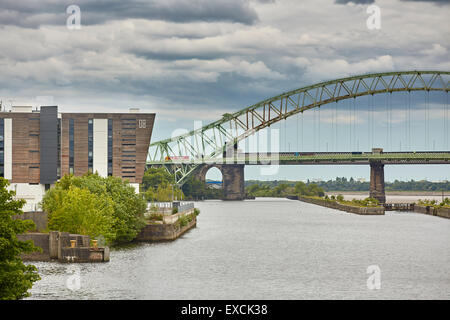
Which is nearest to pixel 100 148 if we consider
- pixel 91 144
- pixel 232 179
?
pixel 91 144

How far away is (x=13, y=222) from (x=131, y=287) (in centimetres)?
1181

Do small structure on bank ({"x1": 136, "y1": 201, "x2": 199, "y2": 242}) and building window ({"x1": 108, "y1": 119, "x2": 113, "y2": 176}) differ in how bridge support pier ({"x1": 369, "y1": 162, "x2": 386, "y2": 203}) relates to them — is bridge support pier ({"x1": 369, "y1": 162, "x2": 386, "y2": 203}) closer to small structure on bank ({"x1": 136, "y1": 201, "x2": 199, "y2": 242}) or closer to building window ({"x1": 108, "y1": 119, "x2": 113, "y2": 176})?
building window ({"x1": 108, "y1": 119, "x2": 113, "y2": 176})

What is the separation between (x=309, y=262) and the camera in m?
49.0

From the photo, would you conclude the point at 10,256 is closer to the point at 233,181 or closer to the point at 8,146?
the point at 8,146

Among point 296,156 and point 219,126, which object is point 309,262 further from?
point 219,126

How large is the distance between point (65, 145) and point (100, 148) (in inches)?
181

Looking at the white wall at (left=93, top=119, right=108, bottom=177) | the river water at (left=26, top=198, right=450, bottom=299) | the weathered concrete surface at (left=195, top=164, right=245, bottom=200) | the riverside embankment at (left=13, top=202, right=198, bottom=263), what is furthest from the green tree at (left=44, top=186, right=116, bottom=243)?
the weathered concrete surface at (left=195, top=164, right=245, bottom=200)

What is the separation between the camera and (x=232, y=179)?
18938cm

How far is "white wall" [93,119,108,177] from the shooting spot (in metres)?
Result: 91.9

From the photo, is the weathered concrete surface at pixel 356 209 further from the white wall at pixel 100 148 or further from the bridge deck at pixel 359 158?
the white wall at pixel 100 148

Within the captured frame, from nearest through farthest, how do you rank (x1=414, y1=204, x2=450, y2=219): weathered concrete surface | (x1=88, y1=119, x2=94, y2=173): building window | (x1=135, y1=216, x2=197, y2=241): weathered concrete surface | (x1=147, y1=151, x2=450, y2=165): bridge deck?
(x1=135, y1=216, x2=197, y2=241): weathered concrete surface
(x1=88, y1=119, x2=94, y2=173): building window
(x1=414, y1=204, x2=450, y2=219): weathered concrete surface
(x1=147, y1=151, x2=450, y2=165): bridge deck

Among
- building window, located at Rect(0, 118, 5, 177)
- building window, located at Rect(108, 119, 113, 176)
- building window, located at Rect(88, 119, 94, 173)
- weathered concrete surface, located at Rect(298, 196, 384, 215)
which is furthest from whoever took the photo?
weathered concrete surface, located at Rect(298, 196, 384, 215)

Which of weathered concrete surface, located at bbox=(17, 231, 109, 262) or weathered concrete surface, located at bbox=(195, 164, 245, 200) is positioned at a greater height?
weathered concrete surface, located at bbox=(195, 164, 245, 200)

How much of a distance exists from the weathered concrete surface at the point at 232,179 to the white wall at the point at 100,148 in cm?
9289
